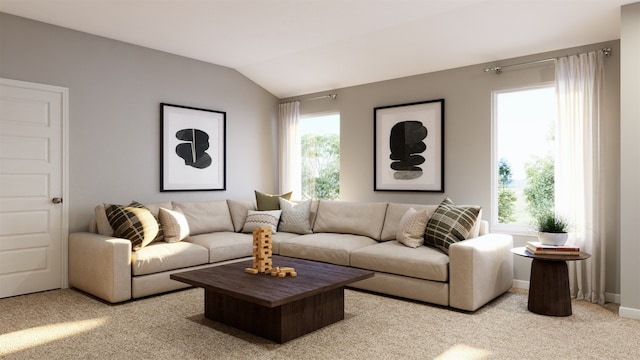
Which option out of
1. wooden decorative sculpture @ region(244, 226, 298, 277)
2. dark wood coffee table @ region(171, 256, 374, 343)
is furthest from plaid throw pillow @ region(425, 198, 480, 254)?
wooden decorative sculpture @ region(244, 226, 298, 277)

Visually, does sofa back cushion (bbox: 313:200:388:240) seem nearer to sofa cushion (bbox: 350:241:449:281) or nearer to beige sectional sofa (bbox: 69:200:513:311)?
beige sectional sofa (bbox: 69:200:513:311)

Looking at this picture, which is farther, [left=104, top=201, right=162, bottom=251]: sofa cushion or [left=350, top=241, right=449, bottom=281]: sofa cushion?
[left=104, top=201, right=162, bottom=251]: sofa cushion

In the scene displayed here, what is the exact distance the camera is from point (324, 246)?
4.47 metres

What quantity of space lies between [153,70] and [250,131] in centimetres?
159

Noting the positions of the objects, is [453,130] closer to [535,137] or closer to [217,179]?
[535,137]

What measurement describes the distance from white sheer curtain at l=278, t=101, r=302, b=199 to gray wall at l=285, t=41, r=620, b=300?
48 centimetres

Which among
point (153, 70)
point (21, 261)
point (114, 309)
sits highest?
point (153, 70)

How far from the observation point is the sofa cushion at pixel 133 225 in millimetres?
4008

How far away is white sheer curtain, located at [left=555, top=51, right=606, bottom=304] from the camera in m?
3.91

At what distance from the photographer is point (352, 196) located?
19.0 feet

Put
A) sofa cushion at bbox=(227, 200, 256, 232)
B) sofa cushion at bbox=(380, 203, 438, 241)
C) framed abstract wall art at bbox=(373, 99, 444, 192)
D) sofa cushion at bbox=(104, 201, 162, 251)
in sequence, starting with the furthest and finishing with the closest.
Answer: sofa cushion at bbox=(227, 200, 256, 232), framed abstract wall art at bbox=(373, 99, 444, 192), sofa cushion at bbox=(380, 203, 438, 241), sofa cushion at bbox=(104, 201, 162, 251)

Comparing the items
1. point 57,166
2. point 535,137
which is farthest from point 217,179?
point 535,137

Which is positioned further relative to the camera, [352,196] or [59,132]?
[352,196]

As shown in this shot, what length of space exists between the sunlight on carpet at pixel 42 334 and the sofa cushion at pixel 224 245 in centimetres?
133
